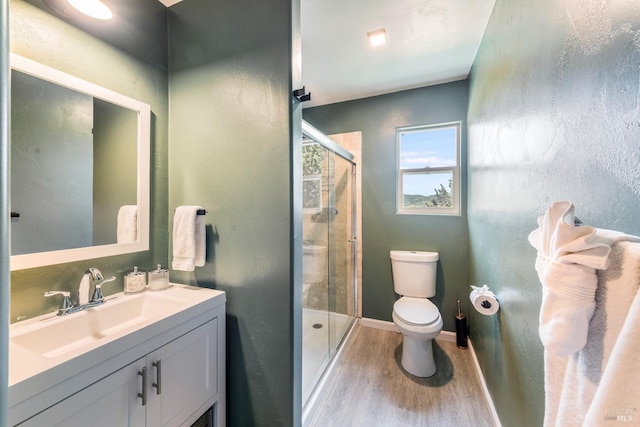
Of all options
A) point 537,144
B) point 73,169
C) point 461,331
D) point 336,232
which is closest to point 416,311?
point 461,331

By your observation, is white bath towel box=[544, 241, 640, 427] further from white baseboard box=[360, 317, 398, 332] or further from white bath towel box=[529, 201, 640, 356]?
white baseboard box=[360, 317, 398, 332]

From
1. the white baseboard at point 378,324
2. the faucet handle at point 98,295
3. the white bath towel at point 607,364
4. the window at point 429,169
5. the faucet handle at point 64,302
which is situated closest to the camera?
the white bath towel at point 607,364

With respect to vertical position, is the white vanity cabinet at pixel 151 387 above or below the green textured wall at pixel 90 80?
below

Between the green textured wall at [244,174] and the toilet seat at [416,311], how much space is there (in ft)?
3.52

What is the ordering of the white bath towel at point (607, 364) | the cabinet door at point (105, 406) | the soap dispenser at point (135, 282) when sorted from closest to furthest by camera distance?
1. the white bath towel at point (607, 364)
2. the cabinet door at point (105, 406)
3. the soap dispenser at point (135, 282)

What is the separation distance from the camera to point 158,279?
1349mm

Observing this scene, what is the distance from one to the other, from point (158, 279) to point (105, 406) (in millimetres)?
624

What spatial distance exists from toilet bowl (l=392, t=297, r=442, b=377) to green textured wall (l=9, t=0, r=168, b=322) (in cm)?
175

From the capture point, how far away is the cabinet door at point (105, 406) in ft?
2.31

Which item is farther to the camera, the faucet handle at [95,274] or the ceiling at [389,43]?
the ceiling at [389,43]

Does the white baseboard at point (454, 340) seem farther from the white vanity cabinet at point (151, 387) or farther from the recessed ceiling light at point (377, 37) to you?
the recessed ceiling light at point (377, 37)

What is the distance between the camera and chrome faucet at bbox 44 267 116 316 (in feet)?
3.40

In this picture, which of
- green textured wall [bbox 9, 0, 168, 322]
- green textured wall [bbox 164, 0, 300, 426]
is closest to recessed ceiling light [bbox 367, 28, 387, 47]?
green textured wall [bbox 164, 0, 300, 426]

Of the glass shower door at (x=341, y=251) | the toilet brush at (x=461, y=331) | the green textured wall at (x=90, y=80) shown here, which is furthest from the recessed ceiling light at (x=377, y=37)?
the toilet brush at (x=461, y=331)
